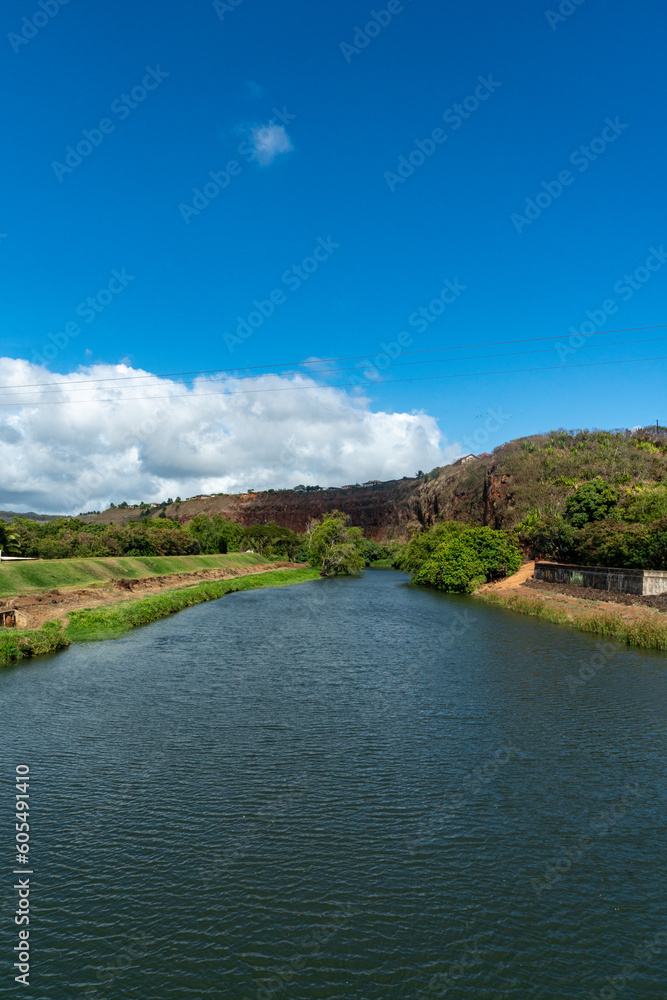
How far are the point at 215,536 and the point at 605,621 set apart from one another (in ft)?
250

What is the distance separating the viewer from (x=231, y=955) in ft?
23.1

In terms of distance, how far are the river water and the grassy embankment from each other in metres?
7.70

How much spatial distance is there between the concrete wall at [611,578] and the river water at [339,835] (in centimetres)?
1900

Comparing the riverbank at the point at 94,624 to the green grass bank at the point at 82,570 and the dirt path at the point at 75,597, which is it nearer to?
the dirt path at the point at 75,597

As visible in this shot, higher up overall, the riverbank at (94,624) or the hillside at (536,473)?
the hillside at (536,473)

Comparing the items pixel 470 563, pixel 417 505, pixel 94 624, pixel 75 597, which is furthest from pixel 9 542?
pixel 417 505

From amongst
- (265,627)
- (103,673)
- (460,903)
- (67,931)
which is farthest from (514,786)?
(265,627)

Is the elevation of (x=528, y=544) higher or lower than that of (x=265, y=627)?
higher

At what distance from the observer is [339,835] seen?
32.2 feet

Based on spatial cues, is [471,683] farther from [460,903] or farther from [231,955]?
[231,955]

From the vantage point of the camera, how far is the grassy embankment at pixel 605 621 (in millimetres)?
26844

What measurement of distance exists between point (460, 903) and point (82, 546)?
207 feet

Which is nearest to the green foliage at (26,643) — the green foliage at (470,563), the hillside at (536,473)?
the green foliage at (470,563)

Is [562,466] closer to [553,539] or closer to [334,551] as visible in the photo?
[553,539]
